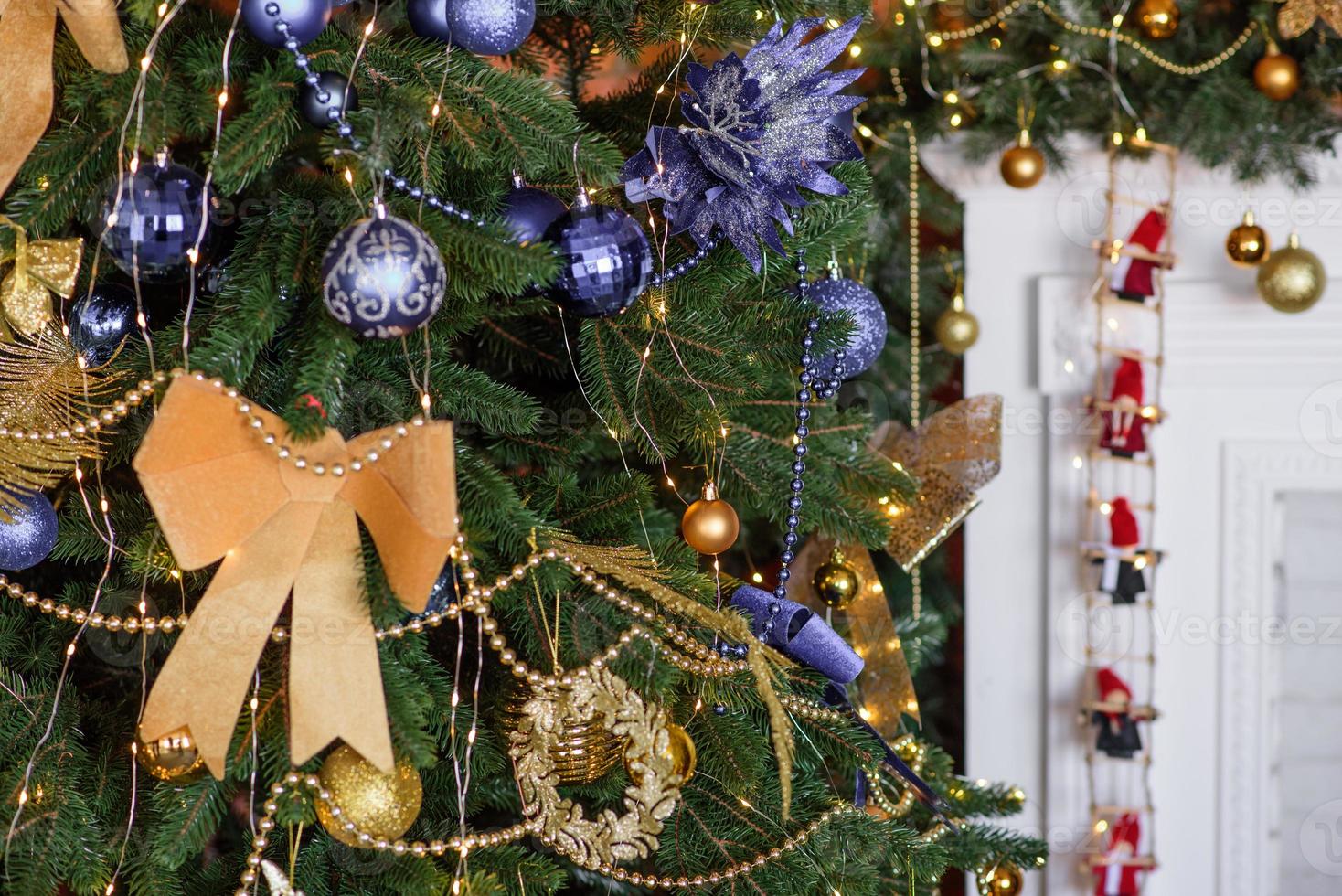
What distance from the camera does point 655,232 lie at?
0.74m

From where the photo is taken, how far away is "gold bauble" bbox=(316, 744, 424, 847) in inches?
25.5

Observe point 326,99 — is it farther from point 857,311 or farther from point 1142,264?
point 1142,264

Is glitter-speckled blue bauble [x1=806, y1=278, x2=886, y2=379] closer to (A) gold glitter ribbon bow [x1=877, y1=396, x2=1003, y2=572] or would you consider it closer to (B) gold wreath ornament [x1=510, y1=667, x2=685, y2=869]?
(A) gold glitter ribbon bow [x1=877, y1=396, x2=1003, y2=572]

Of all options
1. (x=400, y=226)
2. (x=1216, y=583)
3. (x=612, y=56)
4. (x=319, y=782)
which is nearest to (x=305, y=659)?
(x=319, y=782)

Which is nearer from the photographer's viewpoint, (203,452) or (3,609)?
(203,452)

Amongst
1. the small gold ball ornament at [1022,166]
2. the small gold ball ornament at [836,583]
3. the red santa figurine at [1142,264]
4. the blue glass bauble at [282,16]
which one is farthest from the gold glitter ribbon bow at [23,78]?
the red santa figurine at [1142,264]

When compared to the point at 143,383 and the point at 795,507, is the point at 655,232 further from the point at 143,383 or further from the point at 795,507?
the point at 143,383

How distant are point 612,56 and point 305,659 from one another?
1.82 feet

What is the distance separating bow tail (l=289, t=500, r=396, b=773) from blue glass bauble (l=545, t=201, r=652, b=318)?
183 millimetres

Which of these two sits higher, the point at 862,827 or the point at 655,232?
the point at 655,232

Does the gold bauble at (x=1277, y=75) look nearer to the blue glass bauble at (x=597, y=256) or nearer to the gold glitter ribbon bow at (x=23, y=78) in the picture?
the blue glass bauble at (x=597, y=256)

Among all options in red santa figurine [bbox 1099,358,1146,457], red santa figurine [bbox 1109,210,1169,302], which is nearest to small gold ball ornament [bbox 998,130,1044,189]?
red santa figurine [bbox 1109,210,1169,302]

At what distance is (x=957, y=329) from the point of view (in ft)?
3.98

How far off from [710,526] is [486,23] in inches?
13.8
